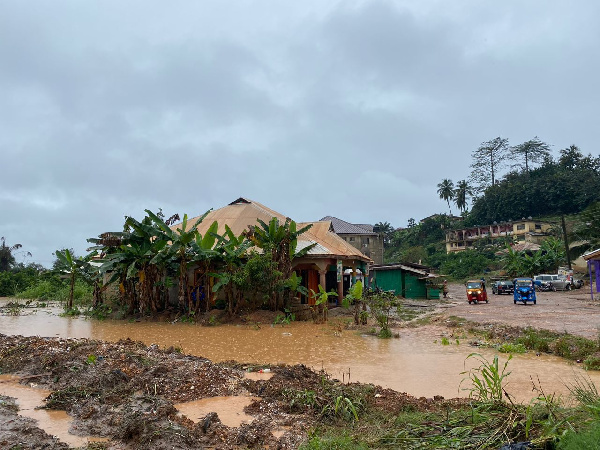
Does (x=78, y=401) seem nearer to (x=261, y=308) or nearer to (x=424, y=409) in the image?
(x=424, y=409)

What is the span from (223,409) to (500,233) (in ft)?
216

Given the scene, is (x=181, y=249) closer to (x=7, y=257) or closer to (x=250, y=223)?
(x=250, y=223)

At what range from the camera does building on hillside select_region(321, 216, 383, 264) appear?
174ft

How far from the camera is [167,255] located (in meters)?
17.2

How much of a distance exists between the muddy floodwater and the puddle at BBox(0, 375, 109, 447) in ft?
13.2

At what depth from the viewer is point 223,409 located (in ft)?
21.0

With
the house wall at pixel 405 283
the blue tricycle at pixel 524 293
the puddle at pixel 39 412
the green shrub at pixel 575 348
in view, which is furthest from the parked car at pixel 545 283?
the puddle at pixel 39 412

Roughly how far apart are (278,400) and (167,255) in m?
11.7

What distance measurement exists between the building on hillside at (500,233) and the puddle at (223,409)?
5820 centimetres

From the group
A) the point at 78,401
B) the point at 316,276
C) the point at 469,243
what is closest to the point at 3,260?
the point at 316,276

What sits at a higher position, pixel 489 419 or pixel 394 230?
pixel 394 230

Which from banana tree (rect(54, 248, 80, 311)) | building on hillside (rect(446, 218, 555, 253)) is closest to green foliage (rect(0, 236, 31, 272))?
banana tree (rect(54, 248, 80, 311))

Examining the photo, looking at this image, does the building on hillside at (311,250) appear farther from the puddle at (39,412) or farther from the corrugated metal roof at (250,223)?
the puddle at (39,412)

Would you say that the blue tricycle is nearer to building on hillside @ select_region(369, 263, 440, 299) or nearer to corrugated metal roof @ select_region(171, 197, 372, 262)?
building on hillside @ select_region(369, 263, 440, 299)
